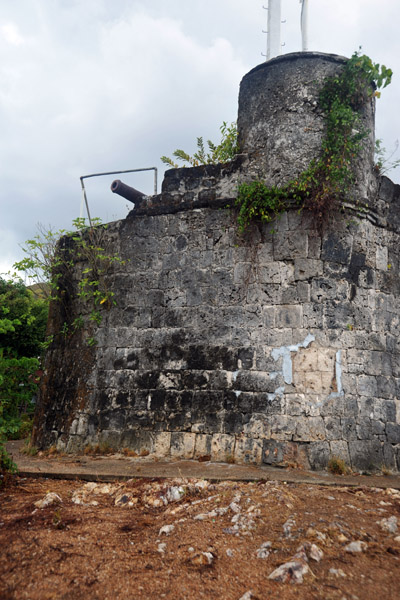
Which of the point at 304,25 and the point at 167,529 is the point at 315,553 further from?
the point at 304,25

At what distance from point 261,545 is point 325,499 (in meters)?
1.14

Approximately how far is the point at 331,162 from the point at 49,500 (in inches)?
198

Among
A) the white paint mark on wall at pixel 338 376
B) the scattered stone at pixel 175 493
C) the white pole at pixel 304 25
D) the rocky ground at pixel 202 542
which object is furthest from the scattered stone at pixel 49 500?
the white pole at pixel 304 25

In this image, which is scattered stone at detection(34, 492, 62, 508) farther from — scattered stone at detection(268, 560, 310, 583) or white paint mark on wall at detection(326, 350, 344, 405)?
white paint mark on wall at detection(326, 350, 344, 405)

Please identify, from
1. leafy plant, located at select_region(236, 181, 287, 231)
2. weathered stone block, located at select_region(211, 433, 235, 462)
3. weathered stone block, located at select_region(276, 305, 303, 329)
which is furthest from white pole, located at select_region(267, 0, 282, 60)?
weathered stone block, located at select_region(211, 433, 235, 462)

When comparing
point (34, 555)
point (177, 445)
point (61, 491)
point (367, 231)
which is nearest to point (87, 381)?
point (177, 445)

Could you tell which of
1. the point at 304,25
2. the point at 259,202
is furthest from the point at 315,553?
Answer: the point at 304,25

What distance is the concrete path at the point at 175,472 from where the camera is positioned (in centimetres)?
490

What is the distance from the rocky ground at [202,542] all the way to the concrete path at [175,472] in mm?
280

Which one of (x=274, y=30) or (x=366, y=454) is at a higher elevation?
(x=274, y=30)

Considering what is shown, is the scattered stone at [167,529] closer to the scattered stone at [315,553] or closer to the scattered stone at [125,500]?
the scattered stone at [125,500]

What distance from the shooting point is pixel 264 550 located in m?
3.16

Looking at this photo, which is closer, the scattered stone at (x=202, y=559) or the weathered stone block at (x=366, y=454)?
the scattered stone at (x=202, y=559)

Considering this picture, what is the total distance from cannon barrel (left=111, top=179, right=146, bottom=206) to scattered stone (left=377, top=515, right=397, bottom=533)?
522 cm
